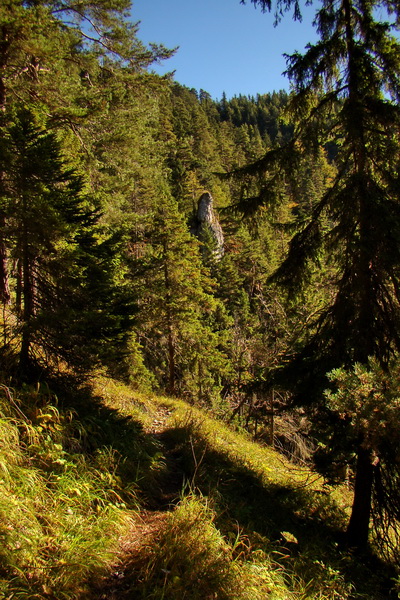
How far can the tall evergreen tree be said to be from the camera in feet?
14.8

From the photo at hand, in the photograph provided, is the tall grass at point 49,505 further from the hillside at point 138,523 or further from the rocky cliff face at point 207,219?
the rocky cliff face at point 207,219

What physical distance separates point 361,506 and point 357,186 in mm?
5093

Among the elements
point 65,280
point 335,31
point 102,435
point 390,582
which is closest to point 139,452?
point 102,435

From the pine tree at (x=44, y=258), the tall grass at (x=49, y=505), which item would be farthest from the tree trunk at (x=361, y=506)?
the pine tree at (x=44, y=258)

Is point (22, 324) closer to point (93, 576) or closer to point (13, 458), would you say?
point (13, 458)

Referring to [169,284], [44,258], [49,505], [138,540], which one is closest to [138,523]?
[138,540]

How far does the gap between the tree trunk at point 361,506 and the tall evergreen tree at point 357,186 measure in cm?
1

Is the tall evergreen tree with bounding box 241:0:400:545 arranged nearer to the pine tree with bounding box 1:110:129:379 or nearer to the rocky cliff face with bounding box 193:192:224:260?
the pine tree with bounding box 1:110:129:379

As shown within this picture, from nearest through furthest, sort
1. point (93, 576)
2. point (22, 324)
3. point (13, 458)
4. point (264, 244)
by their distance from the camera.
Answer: point (93, 576) < point (13, 458) < point (22, 324) < point (264, 244)

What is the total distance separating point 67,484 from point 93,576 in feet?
3.71

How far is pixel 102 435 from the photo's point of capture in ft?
17.1

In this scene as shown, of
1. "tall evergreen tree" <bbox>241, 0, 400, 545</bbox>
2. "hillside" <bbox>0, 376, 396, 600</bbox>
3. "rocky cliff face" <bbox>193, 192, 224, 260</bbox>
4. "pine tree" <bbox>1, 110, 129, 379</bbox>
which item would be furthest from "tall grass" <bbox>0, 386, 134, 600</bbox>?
"rocky cliff face" <bbox>193, 192, 224, 260</bbox>

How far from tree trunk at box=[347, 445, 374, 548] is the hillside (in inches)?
9.1

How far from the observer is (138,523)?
384 cm
